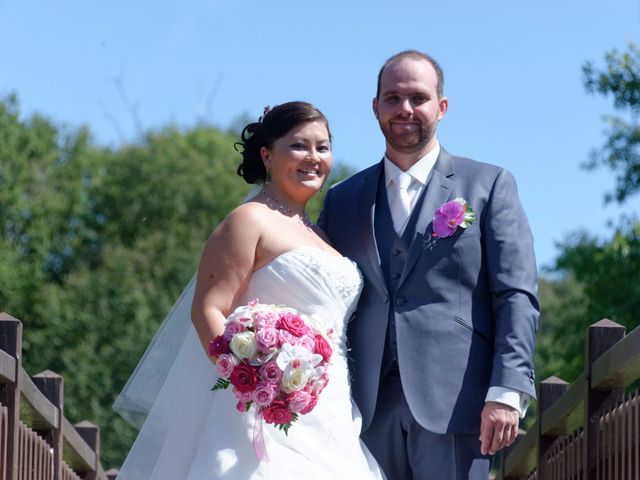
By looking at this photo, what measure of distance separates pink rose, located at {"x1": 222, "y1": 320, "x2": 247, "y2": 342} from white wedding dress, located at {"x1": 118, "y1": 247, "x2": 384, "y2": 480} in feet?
1.22

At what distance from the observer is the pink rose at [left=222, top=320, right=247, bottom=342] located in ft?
16.3

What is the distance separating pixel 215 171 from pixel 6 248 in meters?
6.18

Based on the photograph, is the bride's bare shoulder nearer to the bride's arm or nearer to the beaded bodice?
the bride's arm

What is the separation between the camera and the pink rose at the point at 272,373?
4895 millimetres

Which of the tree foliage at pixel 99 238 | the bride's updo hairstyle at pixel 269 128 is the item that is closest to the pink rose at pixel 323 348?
the bride's updo hairstyle at pixel 269 128

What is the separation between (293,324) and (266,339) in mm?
131

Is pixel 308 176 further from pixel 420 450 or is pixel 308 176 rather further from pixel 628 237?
pixel 628 237

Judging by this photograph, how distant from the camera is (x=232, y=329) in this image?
4977 mm

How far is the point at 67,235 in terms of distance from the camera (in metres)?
34.7

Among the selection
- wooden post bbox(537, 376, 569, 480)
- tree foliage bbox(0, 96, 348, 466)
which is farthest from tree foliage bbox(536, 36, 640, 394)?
tree foliage bbox(0, 96, 348, 466)

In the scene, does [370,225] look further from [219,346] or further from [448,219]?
[219,346]

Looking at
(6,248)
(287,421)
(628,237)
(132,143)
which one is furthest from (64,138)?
(287,421)

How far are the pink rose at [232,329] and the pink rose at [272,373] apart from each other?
0.17 meters

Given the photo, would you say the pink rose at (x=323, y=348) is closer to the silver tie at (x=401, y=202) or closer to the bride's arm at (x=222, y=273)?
the bride's arm at (x=222, y=273)
